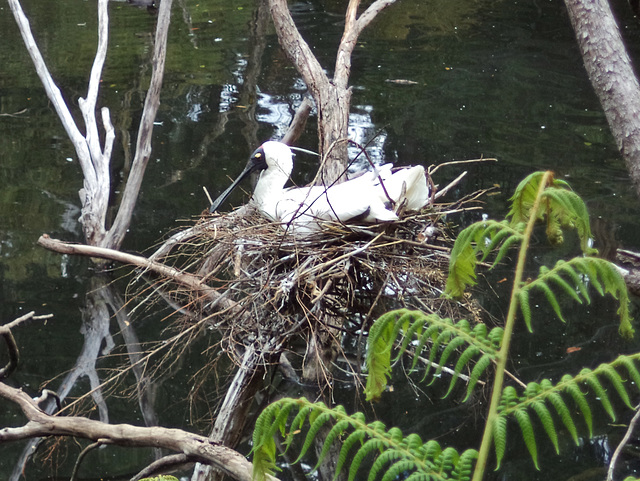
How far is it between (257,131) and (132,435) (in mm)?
4847

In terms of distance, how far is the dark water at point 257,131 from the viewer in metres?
4.25

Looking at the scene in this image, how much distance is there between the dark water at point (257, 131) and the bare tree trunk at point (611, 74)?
1.47 meters

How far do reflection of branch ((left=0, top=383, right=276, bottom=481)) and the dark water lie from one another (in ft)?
1.75

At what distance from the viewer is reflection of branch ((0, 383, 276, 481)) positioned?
2611 mm

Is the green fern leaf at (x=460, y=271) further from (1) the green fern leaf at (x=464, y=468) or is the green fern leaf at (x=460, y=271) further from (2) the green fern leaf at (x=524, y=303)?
(1) the green fern leaf at (x=464, y=468)

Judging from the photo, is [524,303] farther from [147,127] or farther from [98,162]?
[98,162]

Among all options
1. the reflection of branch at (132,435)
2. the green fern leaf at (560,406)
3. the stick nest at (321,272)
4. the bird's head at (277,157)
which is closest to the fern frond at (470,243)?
the green fern leaf at (560,406)

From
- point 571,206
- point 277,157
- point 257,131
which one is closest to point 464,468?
point 571,206

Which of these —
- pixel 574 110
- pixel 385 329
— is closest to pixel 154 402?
pixel 385 329

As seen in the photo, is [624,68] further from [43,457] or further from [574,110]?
[574,110]

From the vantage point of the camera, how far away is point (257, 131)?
7.41 meters

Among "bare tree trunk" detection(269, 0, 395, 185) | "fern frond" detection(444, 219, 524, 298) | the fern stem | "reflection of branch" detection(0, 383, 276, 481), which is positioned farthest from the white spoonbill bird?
the fern stem

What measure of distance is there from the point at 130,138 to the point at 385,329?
6592 millimetres

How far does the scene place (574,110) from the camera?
25.7 feet
